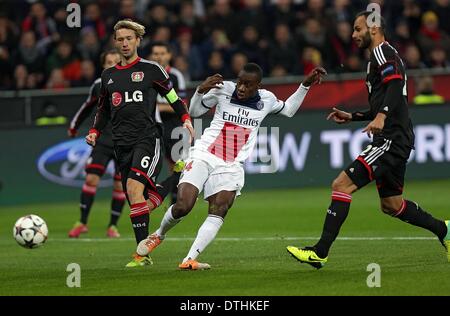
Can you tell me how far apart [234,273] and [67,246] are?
3.98m

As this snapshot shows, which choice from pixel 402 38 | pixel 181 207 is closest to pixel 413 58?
pixel 402 38

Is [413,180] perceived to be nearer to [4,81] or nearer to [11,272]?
[4,81]

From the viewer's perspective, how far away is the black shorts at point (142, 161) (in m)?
11.2

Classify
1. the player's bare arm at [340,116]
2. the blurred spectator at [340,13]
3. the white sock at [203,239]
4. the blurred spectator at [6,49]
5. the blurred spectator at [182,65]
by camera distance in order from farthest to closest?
1. the blurred spectator at [340,13]
2. the blurred spectator at [6,49]
3. the blurred spectator at [182,65]
4. the player's bare arm at [340,116]
5. the white sock at [203,239]

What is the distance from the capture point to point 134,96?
37.0ft

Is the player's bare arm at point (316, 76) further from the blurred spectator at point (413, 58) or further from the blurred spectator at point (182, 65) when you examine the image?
the blurred spectator at point (413, 58)

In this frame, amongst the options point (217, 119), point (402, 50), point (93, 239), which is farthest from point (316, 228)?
point (402, 50)

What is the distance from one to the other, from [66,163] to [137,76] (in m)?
8.60

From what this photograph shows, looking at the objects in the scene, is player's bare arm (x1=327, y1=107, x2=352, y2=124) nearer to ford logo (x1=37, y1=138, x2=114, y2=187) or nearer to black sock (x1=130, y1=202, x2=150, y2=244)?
black sock (x1=130, y1=202, x2=150, y2=244)

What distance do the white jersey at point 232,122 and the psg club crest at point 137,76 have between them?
69cm

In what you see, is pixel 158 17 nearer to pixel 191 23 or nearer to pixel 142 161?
pixel 191 23

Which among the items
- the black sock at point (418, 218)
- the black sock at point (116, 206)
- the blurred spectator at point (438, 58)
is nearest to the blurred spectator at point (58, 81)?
the black sock at point (116, 206)

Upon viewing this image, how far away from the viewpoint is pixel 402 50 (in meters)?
22.3

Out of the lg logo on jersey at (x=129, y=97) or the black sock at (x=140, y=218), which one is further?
the lg logo on jersey at (x=129, y=97)
